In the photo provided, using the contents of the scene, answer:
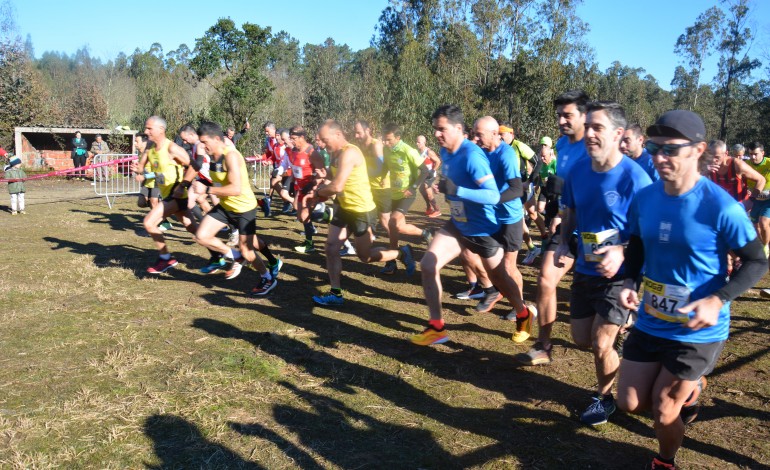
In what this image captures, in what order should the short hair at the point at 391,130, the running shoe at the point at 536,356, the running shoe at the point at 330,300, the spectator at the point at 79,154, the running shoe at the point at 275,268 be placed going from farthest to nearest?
the spectator at the point at 79,154 → the short hair at the point at 391,130 → the running shoe at the point at 275,268 → the running shoe at the point at 330,300 → the running shoe at the point at 536,356

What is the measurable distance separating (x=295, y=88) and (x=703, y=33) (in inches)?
1330

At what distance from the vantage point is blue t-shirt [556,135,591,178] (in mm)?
4984

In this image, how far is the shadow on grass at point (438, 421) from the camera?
352cm

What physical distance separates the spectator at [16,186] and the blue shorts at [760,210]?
48.1ft

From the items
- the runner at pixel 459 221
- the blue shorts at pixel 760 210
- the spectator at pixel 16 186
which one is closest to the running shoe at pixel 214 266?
the runner at pixel 459 221

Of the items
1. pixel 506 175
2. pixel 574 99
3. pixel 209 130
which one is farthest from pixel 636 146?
pixel 209 130

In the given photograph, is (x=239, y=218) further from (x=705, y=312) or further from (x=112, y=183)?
(x=112, y=183)

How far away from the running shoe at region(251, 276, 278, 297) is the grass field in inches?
4.9

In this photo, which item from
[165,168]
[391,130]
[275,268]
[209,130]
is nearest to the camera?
[209,130]

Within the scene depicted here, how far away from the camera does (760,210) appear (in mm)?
7859

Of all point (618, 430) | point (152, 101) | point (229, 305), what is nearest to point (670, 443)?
point (618, 430)

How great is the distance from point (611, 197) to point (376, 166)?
4.88 metres

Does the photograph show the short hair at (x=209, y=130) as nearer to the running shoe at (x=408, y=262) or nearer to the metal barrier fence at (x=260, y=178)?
the running shoe at (x=408, y=262)

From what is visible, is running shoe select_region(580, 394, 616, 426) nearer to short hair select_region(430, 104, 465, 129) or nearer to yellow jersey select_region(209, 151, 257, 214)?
short hair select_region(430, 104, 465, 129)
